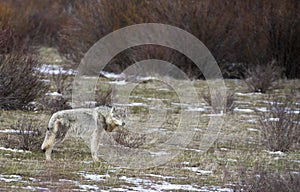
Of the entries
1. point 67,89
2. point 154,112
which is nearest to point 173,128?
point 154,112

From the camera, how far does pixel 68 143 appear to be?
34.4ft

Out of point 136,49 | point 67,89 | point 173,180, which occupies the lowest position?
point 173,180

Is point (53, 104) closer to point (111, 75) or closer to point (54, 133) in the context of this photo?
point (54, 133)

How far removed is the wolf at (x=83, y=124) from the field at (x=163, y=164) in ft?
0.73

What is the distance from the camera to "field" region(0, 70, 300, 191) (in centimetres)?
798

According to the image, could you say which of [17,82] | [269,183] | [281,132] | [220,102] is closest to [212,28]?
[220,102]

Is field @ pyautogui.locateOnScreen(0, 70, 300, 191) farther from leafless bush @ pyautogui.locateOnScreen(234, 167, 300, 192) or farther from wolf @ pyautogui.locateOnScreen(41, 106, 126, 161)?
wolf @ pyautogui.locateOnScreen(41, 106, 126, 161)

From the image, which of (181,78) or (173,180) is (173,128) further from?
(181,78)

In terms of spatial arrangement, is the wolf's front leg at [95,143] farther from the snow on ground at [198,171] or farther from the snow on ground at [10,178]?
the snow on ground at [10,178]

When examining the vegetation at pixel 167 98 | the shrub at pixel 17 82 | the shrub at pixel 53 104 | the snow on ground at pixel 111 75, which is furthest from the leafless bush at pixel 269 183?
the snow on ground at pixel 111 75

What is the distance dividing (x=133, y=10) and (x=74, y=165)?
51.2 feet

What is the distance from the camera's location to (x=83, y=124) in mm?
9227

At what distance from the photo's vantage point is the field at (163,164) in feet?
26.2

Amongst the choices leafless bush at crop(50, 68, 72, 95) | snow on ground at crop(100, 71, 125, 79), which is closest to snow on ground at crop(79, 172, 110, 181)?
leafless bush at crop(50, 68, 72, 95)
